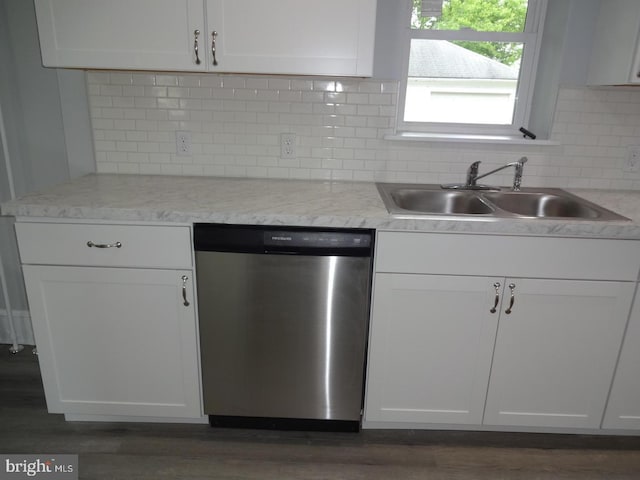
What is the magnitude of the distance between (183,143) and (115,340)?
952mm

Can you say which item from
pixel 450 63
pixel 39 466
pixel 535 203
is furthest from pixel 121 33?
pixel 535 203

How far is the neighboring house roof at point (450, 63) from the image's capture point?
6.91 ft

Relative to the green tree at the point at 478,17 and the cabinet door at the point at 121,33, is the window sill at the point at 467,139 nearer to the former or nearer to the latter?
the green tree at the point at 478,17

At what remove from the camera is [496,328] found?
167 centimetres

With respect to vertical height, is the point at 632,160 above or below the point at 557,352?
above

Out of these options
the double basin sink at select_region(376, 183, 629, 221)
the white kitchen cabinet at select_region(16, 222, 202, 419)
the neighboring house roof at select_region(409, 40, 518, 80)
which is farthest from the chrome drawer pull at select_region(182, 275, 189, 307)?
the neighboring house roof at select_region(409, 40, 518, 80)

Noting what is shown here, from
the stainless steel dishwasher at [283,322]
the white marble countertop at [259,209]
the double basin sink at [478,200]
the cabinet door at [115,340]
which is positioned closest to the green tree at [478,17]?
the double basin sink at [478,200]

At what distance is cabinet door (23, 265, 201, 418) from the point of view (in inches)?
64.7

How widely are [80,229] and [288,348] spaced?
0.87 m

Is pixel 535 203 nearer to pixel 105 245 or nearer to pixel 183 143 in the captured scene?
pixel 183 143

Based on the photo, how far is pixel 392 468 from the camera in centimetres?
170

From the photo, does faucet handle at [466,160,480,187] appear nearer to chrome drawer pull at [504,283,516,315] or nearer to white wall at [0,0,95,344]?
chrome drawer pull at [504,283,516,315]

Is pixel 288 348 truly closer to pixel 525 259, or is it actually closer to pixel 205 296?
pixel 205 296

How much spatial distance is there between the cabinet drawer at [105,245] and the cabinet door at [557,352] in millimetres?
1229
